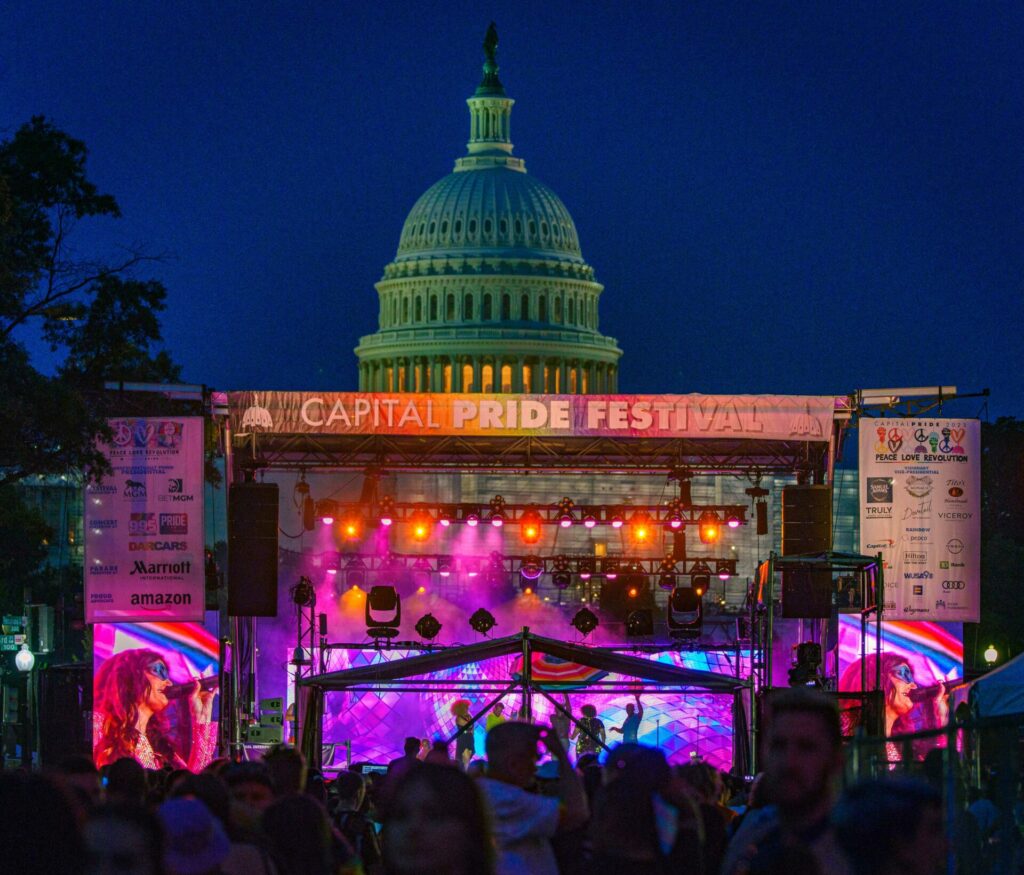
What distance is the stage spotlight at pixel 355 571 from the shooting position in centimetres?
3375

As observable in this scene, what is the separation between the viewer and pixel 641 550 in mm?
79062

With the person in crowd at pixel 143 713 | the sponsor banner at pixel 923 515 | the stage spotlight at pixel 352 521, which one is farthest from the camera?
the stage spotlight at pixel 352 521

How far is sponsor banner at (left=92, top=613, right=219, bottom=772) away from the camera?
2422cm

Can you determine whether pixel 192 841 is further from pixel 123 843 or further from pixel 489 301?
pixel 489 301

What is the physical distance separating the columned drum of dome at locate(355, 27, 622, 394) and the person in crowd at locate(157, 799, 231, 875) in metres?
119

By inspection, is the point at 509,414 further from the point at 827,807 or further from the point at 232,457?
the point at 827,807

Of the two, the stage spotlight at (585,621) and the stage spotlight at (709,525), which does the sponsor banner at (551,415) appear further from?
the stage spotlight at (585,621)

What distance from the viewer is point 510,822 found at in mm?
6238

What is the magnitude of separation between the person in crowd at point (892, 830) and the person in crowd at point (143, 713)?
799 inches

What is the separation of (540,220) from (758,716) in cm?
11377

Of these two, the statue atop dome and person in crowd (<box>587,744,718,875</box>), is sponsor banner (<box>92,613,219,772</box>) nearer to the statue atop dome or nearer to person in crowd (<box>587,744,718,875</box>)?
person in crowd (<box>587,744,718,875</box>)

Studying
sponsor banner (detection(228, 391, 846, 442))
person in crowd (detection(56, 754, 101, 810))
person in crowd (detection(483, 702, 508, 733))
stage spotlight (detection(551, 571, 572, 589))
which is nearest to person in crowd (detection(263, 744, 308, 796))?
person in crowd (detection(56, 754, 101, 810))

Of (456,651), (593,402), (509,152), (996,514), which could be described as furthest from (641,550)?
(509,152)

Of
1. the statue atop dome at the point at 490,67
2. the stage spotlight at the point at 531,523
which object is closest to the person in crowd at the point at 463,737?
the stage spotlight at the point at 531,523
